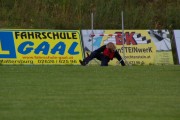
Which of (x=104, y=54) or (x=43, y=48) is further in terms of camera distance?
(x=43, y=48)

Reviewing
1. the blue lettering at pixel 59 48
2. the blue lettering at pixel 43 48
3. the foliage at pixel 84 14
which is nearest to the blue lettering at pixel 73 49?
the blue lettering at pixel 59 48

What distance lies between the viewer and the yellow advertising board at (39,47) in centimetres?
2820

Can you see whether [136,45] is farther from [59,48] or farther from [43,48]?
[43,48]

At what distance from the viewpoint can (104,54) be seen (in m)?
27.1

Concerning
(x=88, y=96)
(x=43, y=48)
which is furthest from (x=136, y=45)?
(x=88, y=96)

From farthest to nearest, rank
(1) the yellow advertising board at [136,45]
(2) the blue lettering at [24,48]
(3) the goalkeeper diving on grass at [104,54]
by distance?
(1) the yellow advertising board at [136,45] < (2) the blue lettering at [24,48] < (3) the goalkeeper diving on grass at [104,54]

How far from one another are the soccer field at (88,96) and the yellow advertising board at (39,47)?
764cm

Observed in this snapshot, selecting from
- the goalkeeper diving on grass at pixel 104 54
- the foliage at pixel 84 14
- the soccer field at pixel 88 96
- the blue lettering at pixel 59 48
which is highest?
the foliage at pixel 84 14

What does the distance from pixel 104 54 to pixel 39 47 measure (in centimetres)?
301

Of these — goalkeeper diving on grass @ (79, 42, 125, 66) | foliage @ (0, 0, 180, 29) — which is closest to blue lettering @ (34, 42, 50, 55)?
goalkeeper diving on grass @ (79, 42, 125, 66)

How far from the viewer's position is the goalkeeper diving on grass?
27047 millimetres

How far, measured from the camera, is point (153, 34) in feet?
98.9

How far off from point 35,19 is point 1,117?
24535mm

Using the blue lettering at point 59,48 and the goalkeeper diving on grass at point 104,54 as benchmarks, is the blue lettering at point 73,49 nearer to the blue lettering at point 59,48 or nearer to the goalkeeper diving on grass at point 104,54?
the blue lettering at point 59,48
